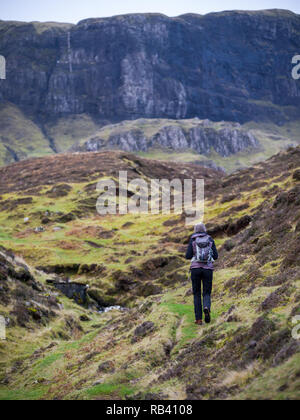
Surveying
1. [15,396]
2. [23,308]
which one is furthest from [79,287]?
[15,396]

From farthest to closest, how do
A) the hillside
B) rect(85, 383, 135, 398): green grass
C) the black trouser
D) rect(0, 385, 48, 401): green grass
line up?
the black trouser, rect(0, 385, 48, 401): green grass, rect(85, 383, 135, 398): green grass, the hillside

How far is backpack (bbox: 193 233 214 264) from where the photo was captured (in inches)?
551

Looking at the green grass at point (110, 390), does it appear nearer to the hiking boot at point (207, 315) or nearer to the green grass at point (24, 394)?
the green grass at point (24, 394)

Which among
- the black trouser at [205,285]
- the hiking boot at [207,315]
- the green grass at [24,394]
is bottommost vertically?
the green grass at [24,394]

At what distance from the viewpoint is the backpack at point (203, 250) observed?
14.0 metres

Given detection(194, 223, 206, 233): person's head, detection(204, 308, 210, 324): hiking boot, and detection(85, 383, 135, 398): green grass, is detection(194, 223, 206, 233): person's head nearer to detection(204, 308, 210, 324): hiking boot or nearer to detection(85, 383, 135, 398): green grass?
detection(204, 308, 210, 324): hiking boot

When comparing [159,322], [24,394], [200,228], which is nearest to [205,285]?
[200,228]

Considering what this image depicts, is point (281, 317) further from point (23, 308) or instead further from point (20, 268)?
point (20, 268)

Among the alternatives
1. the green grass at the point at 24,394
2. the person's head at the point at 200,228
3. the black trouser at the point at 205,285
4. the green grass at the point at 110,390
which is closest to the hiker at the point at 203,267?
the black trouser at the point at 205,285

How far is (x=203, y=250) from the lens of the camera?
552 inches

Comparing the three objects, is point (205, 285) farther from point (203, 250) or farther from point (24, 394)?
point (24, 394)

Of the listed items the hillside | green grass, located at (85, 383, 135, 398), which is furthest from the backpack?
green grass, located at (85, 383, 135, 398)

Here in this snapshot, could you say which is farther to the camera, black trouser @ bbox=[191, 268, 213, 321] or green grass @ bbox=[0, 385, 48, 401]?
black trouser @ bbox=[191, 268, 213, 321]

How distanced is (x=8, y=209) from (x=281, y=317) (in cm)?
8562
